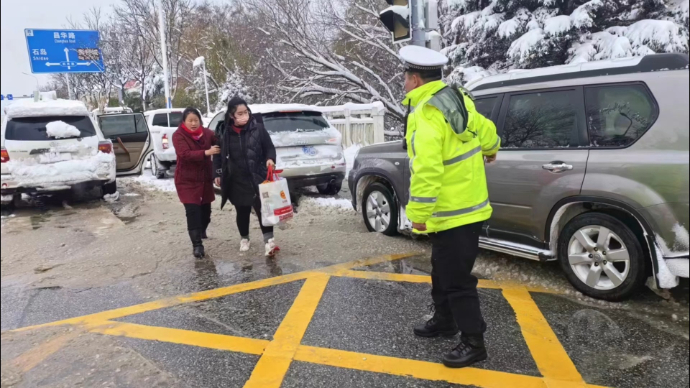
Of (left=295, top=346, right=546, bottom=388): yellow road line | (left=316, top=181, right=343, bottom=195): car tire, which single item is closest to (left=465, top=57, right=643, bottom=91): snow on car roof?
(left=295, top=346, right=546, bottom=388): yellow road line

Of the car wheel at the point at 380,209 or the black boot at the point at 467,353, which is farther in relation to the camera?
the car wheel at the point at 380,209

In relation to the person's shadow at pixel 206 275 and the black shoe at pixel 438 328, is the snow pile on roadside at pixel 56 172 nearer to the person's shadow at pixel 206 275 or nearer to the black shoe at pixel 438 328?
the black shoe at pixel 438 328

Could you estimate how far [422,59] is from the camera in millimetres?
2637

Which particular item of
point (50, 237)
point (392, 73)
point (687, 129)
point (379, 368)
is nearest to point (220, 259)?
point (379, 368)

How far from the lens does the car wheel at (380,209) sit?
5.39 metres

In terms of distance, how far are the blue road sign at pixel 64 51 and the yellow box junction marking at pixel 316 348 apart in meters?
1.38

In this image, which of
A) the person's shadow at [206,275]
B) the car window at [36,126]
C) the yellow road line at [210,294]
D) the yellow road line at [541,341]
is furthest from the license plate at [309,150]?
the car window at [36,126]

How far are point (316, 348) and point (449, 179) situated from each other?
4.67ft

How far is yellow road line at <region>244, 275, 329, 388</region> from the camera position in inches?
109

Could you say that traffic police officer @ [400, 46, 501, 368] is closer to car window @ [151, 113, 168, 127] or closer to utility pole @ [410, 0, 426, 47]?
Answer: utility pole @ [410, 0, 426, 47]

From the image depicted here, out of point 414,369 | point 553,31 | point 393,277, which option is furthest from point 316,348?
point 553,31

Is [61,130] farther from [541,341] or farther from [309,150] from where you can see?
[309,150]

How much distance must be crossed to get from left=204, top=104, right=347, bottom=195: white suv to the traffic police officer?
16.0 ft

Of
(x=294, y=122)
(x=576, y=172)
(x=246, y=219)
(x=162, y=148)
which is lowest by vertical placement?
(x=246, y=219)
